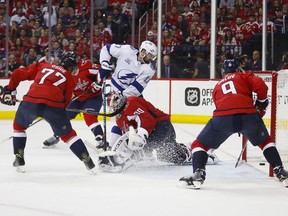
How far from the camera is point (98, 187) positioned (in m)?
4.53

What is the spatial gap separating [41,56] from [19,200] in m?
6.62

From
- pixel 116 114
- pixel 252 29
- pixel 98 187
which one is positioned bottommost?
pixel 98 187

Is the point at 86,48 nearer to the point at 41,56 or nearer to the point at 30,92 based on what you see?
the point at 41,56

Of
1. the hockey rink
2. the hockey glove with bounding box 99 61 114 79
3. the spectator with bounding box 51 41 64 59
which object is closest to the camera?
the hockey rink

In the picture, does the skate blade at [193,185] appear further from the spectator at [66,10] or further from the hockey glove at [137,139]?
the spectator at [66,10]

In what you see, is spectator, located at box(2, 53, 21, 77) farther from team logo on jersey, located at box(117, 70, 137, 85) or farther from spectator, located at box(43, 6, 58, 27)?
team logo on jersey, located at box(117, 70, 137, 85)

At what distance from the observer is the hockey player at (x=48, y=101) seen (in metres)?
4.96

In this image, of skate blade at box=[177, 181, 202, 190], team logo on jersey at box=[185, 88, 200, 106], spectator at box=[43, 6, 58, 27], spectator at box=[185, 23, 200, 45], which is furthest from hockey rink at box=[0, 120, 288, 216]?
spectator at box=[43, 6, 58, 27]

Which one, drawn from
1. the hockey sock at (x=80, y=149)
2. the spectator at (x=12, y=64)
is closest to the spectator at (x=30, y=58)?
the spectator at (x=12, y=64)

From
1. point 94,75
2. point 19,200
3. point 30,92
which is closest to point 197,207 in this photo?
point 19,200

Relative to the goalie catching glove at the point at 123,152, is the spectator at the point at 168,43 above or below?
above

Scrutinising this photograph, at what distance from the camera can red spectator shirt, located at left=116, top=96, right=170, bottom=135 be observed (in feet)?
17.3

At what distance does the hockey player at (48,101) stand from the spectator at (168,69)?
4.86 meters

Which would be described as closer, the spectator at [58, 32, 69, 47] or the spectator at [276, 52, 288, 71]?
the spectator at [276, 52, 288, 71]
